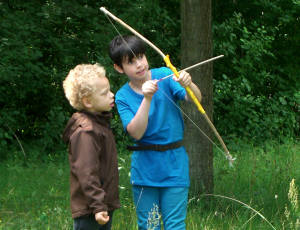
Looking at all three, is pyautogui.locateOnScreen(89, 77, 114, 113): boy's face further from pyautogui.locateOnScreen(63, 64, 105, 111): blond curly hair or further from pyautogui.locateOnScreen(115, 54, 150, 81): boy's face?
pyautogui.locateOnScreen(115, 54, 150, 81): boy's face

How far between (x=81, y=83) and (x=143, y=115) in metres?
0.36

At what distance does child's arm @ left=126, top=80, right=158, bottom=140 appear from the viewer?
2295 millimetres

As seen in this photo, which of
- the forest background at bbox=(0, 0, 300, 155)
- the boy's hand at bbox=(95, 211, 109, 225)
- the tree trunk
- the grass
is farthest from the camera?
the forest background at bbox=(0, 0, 300, 155)

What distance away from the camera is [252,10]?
800 centimetres

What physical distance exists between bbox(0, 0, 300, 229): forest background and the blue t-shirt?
248 cm

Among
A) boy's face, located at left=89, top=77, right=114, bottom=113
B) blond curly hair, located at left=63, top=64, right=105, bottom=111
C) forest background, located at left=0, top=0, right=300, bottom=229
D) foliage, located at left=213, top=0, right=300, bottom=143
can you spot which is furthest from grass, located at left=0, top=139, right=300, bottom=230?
foliage, located at left=213, top=0, right=300, bottom=143

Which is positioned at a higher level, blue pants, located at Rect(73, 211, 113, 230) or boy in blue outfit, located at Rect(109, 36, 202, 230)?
boy in blue outfit, located at Rect(109, 36, 202, 230)

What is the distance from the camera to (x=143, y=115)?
2373 mm

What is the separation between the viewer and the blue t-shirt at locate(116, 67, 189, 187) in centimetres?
251

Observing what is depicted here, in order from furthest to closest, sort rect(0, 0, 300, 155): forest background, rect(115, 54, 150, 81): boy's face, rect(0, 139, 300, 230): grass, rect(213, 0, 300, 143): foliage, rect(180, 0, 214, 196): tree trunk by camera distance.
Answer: rect(213, 0, 300, 143): foliage → rect(0, 0, 300, 155): forest background → rect(180, 0, 214, 196): tree trunk → rect(0, 139, 300, 230): grass → rect(115, 54, 150, 81): boy's face

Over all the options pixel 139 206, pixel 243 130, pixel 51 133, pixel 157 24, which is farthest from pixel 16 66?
pixel 139 206

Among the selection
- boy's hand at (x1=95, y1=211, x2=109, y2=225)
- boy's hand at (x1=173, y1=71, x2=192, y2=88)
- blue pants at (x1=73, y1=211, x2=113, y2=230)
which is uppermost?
boy's hand at (x1=173, y1=71, x2=192, y2=88)

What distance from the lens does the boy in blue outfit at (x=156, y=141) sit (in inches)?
98.3

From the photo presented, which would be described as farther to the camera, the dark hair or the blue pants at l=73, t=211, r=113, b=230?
the dark hair
